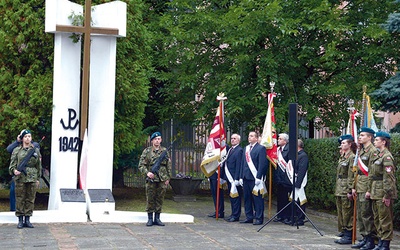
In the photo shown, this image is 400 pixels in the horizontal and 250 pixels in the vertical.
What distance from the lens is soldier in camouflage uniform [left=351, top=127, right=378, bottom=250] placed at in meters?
11.7

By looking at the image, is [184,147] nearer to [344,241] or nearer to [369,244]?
[344,241]

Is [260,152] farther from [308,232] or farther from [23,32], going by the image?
[23,32]

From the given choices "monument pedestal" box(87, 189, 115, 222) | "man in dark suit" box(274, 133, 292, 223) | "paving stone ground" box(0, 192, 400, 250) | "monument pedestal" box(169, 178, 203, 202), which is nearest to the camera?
"paving stone ground" box(0, 192, 400, 250)

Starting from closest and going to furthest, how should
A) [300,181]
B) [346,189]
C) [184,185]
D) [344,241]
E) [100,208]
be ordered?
[344,241] < [346,189] < [100,208] < [300,181] < [184,185]

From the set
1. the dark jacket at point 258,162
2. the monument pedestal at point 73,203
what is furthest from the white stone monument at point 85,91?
the dark jacket at point 258,162

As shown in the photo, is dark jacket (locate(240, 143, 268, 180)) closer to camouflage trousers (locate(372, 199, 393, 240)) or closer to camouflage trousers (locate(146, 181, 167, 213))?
camouflage trousers (locate(146, 181, 167, 213))

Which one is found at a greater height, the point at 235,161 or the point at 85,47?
the point at 85,47

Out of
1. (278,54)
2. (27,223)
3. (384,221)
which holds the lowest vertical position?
(27,223)

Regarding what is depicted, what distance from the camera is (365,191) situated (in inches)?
462

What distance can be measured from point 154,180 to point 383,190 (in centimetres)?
477

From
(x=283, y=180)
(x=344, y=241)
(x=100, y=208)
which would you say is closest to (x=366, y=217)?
(x=344, y=241)

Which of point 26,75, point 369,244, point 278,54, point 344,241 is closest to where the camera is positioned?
point 369,244

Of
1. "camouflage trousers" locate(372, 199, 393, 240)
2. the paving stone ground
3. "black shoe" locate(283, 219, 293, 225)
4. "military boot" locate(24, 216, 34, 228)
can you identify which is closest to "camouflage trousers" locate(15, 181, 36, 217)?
"military boot" locate(24, 216, 34, 228)

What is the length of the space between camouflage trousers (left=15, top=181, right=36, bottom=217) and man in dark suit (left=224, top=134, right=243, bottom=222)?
4255 millimetres
